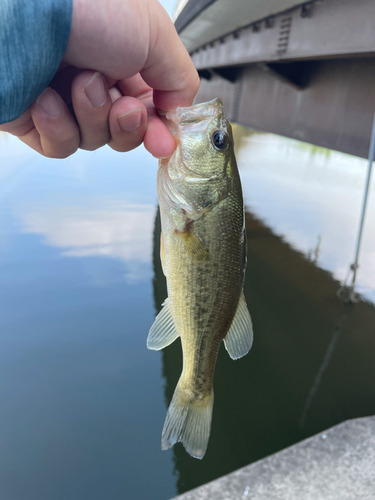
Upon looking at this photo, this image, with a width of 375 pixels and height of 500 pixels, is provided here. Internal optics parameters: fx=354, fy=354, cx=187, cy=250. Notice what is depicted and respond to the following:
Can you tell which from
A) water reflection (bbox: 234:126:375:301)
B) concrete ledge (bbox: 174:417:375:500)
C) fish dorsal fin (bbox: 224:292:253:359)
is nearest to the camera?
fish dorsal fin (bbox: 224:292:253:359)

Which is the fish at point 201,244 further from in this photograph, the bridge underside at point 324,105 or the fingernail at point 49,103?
the bridge underside at point 324,105

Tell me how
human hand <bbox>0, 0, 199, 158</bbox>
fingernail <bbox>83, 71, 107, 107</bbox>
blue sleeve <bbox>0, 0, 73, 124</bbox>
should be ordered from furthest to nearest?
fingernail <bbox>83, 71, 107, 107</bbox>
human hand <bbox>0, 0, 199, 158</bbox>
blue sleeve <bbox>0, 0, 73, 124</bbox>

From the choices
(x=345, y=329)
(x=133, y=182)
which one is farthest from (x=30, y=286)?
(x=133, y=182)

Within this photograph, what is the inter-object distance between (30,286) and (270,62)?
6111 mm

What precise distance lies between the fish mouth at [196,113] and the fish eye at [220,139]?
0.08 metres

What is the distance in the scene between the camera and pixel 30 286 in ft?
23.5

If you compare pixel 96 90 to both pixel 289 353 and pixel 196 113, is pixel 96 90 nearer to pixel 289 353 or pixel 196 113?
pixel 196 113

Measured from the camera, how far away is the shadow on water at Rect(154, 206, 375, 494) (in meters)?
4.24

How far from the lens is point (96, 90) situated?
1.60 m

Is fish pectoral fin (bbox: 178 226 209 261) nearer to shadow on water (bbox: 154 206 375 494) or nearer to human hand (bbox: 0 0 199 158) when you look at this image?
human hand (bbox: 0 0 199 158)

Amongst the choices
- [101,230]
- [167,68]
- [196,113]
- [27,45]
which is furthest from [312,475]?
[101,230]

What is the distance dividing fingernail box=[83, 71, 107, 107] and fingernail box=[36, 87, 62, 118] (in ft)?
0.56

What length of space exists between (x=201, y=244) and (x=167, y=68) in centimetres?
85

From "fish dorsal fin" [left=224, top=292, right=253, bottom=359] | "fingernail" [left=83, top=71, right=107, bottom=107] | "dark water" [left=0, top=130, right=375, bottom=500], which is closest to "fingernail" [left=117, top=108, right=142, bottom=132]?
"fingernail" [left=83, top=71, right=107, bottom=107]
